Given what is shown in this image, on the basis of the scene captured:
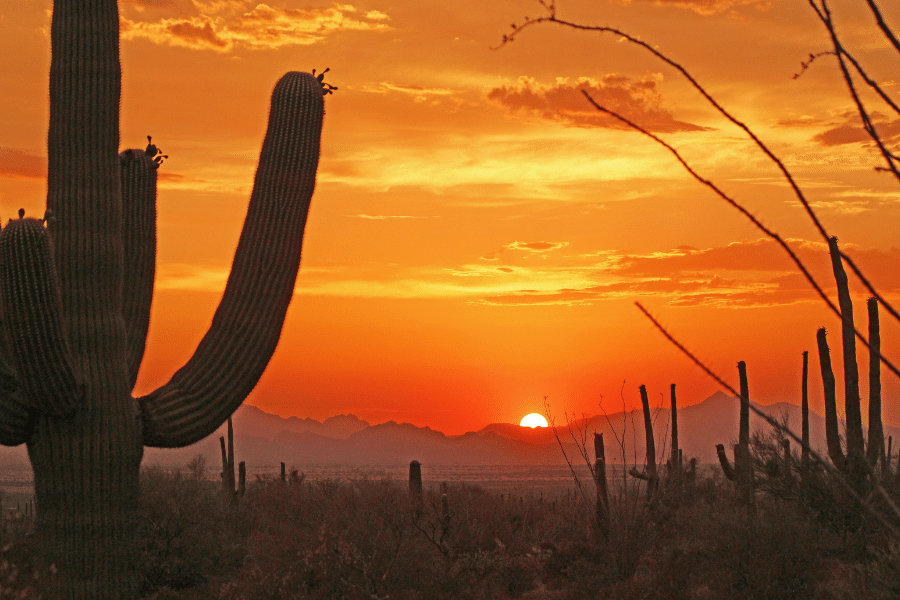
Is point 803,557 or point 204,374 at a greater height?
point 204,374

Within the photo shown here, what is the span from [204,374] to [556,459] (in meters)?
180

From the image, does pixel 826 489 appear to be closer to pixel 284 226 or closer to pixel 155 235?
pixel 284 226

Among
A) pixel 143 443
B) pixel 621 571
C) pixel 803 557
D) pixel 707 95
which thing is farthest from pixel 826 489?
pixel 707 95

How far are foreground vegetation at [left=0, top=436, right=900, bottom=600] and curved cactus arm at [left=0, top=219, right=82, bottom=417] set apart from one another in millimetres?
2050

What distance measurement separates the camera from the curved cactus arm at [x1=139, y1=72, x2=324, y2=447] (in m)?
9.40

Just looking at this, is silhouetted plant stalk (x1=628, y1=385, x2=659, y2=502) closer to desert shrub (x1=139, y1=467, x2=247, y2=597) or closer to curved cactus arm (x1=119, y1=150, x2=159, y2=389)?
desert shrub (x1=139, y1=467, x2=247, y2=597)

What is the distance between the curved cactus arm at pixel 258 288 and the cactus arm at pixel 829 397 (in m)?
11.8

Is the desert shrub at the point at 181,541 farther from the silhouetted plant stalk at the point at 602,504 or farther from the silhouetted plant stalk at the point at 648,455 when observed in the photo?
the silhouetted plant stalk at the point at 648,455

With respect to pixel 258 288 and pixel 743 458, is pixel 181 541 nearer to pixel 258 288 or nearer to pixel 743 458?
pixel 258 288

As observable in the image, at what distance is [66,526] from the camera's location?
27.7 feet

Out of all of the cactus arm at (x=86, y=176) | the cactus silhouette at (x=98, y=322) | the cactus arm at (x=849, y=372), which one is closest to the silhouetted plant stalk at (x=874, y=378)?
the cactus arm at (x=849, y=372)

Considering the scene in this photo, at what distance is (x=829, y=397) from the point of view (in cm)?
1870

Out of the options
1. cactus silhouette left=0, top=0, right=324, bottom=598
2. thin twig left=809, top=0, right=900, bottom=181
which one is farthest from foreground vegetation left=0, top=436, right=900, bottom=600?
thin twig left=809, top=0, right=900, bottom=181

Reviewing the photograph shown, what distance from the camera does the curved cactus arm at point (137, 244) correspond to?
1037 cm
